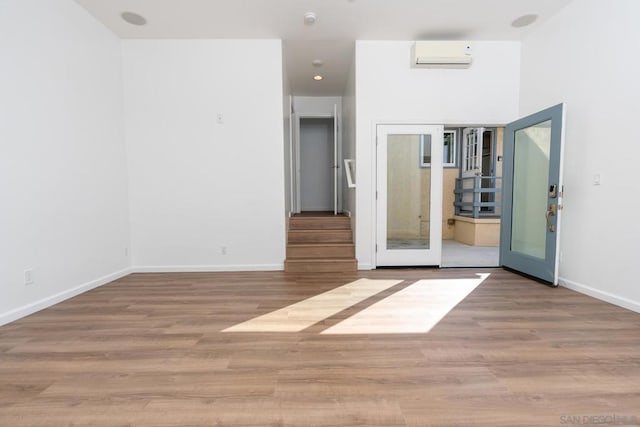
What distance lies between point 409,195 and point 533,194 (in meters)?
1.51

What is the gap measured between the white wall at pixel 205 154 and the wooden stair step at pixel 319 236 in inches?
17.0

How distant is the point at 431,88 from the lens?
4.04 meters

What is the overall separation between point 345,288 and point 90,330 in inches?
90.9

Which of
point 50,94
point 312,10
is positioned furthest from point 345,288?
point 50,94

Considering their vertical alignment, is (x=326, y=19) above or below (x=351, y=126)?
above

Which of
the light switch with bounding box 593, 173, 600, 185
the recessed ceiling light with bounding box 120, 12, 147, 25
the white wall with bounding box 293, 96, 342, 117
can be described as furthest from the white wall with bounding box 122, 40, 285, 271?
the light switch with bounding box 593, 173, 600, 185

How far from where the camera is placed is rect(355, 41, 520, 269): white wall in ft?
13.1

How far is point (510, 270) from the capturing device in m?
4.04

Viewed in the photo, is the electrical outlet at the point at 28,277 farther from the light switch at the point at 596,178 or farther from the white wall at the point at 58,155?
the light switch at the point at 596,178

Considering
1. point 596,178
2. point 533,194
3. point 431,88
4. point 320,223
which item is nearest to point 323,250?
point 320,223

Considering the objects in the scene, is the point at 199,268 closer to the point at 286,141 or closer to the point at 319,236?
the point at 319,236

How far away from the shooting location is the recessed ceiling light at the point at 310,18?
132 inches

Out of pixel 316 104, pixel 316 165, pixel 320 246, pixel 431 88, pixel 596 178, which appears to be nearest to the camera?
pixel 596 178

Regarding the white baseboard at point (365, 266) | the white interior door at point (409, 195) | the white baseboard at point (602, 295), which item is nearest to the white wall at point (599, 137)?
the white baseboard at point (602, 295)
